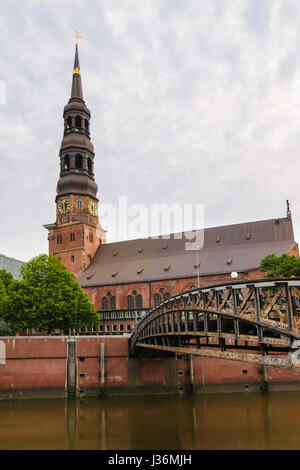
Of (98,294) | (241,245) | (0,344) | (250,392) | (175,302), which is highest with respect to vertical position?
(241,245)

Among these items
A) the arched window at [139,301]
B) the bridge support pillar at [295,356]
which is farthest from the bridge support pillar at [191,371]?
the bridge support pillar at [295,356]

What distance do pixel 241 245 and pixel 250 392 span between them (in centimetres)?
2355

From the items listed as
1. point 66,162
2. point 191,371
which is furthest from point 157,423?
point 66,162

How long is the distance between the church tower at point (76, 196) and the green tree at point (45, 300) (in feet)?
59.7

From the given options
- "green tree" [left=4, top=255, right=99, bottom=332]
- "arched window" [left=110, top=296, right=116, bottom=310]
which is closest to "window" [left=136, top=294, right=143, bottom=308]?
"arched window" [left=110, top=296, right=116, bottom=310]

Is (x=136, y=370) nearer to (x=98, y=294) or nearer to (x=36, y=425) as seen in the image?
(x=36, y=425)

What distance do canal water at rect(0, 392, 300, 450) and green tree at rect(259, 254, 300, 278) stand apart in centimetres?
1039

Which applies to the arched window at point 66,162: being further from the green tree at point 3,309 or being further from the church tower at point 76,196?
the green tree at point 3,309

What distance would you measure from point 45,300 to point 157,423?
855 inches

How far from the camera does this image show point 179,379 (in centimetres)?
3712

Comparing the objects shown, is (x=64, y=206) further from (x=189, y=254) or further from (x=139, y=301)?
(x=189, y=254)

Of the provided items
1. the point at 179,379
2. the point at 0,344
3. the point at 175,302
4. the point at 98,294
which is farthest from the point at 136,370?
the point at 98,294

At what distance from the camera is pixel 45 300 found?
43.2 metres

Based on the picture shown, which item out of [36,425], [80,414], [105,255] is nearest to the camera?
[36,425]
